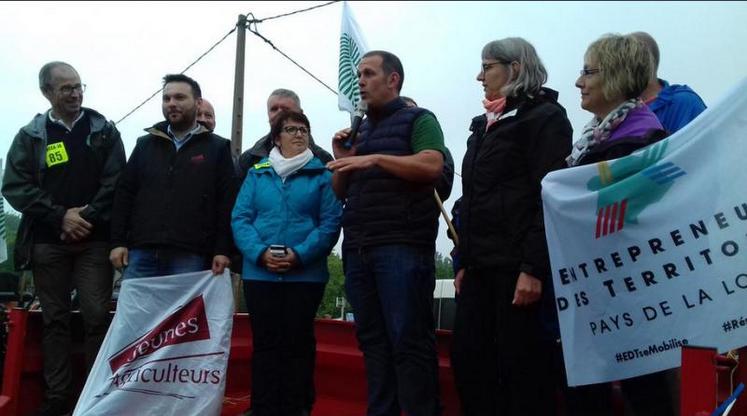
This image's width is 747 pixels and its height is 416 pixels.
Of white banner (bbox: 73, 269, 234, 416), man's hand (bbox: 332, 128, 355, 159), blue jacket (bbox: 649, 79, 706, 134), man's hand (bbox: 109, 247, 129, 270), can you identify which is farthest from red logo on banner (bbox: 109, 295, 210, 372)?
blue jacket (bbox: 649, 79, 706, 134)

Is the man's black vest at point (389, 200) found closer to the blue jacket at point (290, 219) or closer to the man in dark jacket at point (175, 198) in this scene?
the blue jacket at point (290, 219)

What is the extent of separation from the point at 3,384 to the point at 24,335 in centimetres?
30

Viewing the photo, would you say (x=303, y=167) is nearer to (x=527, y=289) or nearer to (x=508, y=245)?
(x=508, y=245)

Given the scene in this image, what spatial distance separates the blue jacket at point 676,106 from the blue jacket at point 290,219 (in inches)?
67.5

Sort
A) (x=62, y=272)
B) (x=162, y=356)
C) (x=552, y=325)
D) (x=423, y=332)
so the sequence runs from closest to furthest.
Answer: (x=552, y=325)
(x=423, y=332)
(x=162, y=356)
(x=62, y=272)

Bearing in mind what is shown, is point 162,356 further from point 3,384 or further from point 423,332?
point 423,332

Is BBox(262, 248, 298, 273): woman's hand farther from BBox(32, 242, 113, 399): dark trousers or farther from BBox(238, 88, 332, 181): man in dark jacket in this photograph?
BBox(32, 242, 113, 399): dark trousers

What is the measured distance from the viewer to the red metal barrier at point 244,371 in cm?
419

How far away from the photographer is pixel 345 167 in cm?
367

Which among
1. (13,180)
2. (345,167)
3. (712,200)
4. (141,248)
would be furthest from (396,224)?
(13,180)

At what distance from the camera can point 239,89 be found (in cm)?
1190

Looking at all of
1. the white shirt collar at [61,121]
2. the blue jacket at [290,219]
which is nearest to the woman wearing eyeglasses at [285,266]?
the blue jacket at [290,219]

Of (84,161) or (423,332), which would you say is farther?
(84,161)

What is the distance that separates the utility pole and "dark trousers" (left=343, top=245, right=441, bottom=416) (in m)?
8.14
